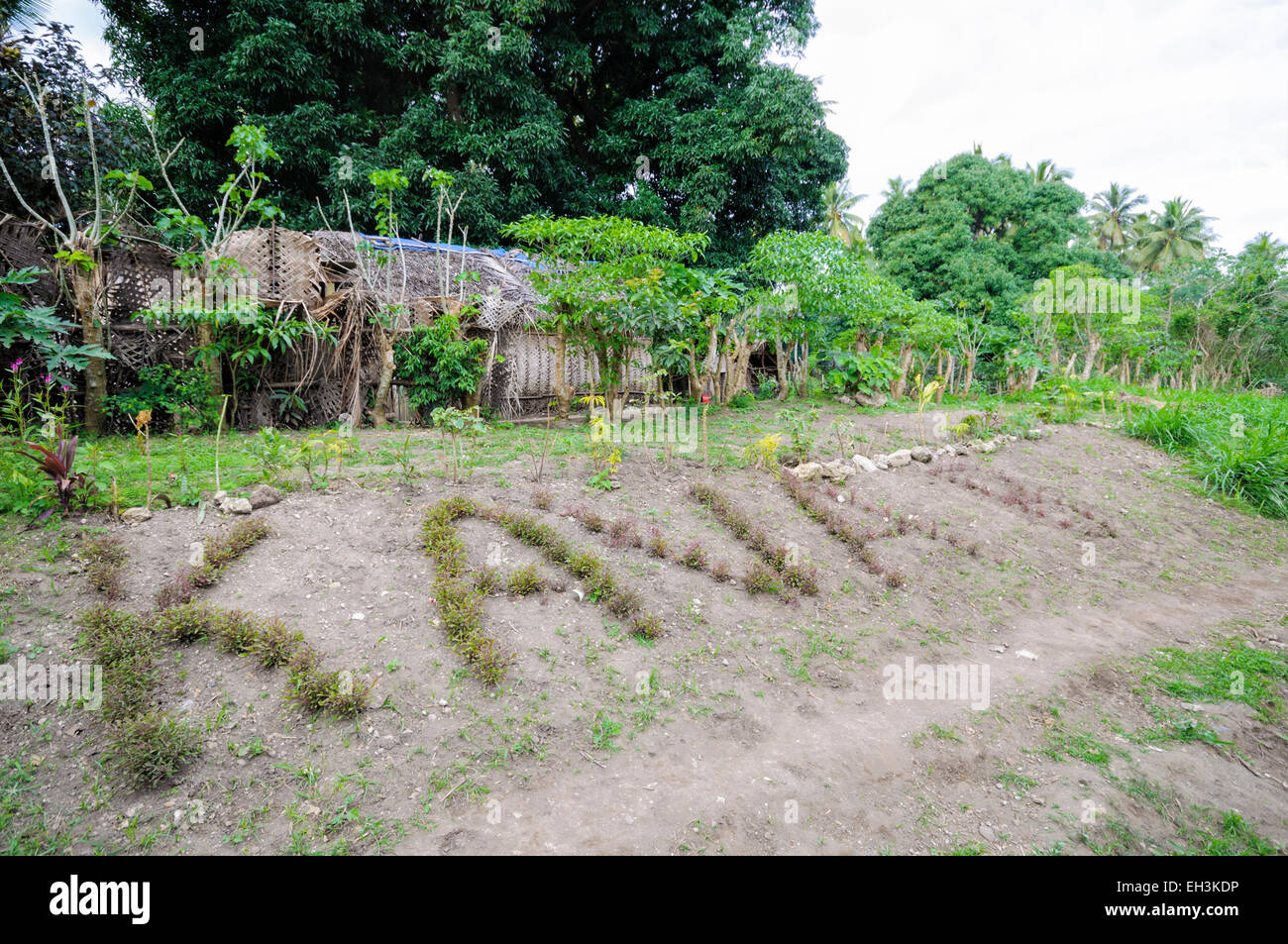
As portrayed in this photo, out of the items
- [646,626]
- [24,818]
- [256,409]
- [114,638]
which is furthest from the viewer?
[256,409]

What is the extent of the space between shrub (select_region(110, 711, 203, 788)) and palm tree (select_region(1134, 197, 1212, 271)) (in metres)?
44.6

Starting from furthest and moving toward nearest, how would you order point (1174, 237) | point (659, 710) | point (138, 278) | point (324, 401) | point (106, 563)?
point (1174, 237) < point (324, 401) < point (138, 278) < point (106, 563) < point (659, 710)

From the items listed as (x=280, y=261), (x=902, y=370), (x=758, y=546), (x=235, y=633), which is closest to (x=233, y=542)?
(x=235, y=633)

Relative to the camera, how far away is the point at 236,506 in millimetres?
4207

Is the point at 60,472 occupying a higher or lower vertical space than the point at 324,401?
lower

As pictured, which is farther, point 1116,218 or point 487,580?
point 1116,218

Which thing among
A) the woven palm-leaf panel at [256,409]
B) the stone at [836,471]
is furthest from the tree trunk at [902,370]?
the woven palm-leaf panel at [256,409]

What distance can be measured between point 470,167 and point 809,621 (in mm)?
12173

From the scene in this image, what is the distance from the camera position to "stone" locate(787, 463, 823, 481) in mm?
6285
